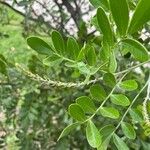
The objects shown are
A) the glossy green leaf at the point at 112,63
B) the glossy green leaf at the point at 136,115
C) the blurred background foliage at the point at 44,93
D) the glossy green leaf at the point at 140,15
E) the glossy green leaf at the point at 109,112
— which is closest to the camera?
the glossy green leaf at the point at 140,15

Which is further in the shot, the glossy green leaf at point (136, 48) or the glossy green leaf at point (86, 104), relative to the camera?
the glossy green leaf at point (86, 104)

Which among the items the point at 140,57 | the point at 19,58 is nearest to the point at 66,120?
the point at 140,57

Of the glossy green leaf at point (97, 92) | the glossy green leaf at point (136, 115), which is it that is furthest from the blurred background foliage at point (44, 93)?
the glossy green leaf at point (97, 92)

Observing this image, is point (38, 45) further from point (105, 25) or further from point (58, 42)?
point (105, 25)

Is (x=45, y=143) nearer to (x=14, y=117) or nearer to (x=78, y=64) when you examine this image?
(x=14, y=117)

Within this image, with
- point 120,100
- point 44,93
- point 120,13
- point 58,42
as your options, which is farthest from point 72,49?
point 44,93

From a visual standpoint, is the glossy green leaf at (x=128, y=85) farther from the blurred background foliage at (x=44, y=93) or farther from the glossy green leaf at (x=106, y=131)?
the blurred background foliage at (x=44, y=93)

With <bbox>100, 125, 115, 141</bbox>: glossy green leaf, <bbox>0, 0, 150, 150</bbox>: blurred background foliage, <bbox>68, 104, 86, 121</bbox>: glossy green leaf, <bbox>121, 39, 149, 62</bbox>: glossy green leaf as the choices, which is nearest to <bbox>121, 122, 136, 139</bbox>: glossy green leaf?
<bbox>100, 125, 115, 141</bbox>: glossy green leaf
